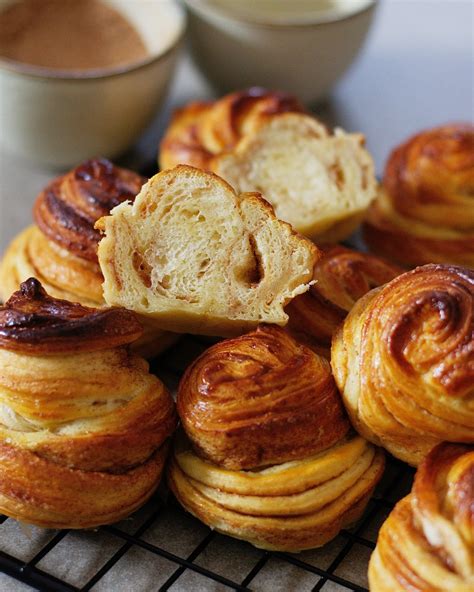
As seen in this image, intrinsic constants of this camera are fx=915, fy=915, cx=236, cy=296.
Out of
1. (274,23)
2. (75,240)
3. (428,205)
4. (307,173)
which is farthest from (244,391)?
(274,23)

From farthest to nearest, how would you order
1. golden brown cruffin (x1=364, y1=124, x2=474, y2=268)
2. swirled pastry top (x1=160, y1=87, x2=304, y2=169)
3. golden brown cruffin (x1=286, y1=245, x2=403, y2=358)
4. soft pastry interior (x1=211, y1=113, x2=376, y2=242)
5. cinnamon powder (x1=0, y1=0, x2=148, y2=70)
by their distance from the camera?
cinnamon powder (x1=0, y1=0, x2=148, y2=70) < swirled pastry top (x1=160, y1=87, x2=304, y2=169) < golden brown cruffin (x1=364, y1=124, x2=474, y2=268) < soft pastry interior (x1=211, y1=113, x2=376, y2=242) < golden brown cruffin (x1=286, y1=245, x2=403, y2=358)

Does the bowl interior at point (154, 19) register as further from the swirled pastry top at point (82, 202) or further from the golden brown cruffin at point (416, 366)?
the golden brown cruffin at point (416, 366)

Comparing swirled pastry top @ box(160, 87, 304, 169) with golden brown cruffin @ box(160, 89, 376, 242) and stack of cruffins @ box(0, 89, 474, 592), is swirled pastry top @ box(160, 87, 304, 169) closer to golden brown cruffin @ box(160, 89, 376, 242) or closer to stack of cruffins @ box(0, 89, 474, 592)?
golden brown cruffin @ box(160, 89, 376, 242)

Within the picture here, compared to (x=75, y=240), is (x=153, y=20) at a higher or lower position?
higher

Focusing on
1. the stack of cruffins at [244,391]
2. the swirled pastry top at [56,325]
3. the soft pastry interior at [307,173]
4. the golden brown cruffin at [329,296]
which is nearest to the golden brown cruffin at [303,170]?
the soft pastry interior at [307,173]

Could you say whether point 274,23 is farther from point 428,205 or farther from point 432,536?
point 432,536

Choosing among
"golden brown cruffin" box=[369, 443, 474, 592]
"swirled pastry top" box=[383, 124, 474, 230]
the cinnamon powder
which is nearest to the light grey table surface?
the cinnamon powder

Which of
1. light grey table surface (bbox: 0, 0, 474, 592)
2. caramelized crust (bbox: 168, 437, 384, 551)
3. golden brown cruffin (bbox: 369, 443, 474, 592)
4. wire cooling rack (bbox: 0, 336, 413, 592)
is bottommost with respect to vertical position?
wire cooling rack (bbox: 0, 336, 413, 592)
